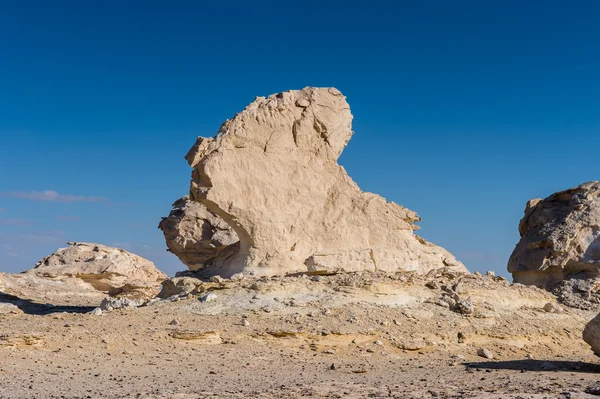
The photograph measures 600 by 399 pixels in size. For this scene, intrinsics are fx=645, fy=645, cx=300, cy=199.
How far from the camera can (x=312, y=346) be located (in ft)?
31.3

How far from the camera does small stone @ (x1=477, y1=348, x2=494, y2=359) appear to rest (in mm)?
9750

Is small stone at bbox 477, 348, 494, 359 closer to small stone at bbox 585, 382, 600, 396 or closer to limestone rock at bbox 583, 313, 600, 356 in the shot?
limestone rock at bbox 583, 313, 600, 356

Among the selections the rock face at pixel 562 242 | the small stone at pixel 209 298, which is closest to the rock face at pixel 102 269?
the small stone at pixel 209 298

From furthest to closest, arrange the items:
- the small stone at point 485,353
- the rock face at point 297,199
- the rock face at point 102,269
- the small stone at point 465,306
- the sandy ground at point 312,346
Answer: the rock face at point 102,269, the rock face at point 297,199, the small stone at point 465,306, the small stone at point 485,353, the sandy ground at point 312,346

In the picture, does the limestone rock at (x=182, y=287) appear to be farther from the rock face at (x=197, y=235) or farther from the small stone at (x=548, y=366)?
the rock face at (x=197, y=235)

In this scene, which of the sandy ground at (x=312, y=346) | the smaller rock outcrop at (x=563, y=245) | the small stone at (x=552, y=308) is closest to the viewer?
the sandy ground at (x=312, y=346)

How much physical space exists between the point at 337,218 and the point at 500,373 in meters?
5.95

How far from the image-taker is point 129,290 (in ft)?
68.0

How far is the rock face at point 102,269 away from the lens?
21.7 meters

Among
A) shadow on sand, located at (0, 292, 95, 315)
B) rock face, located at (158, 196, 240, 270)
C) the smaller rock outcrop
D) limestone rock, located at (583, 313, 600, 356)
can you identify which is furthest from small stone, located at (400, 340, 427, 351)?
rock face, located at (158, 196, 240, 270)

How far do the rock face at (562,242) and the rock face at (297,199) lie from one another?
1.69 meters

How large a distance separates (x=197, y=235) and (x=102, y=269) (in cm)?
350

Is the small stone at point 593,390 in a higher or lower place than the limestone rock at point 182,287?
lower

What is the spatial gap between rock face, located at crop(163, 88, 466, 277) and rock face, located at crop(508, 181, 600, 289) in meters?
1.69
